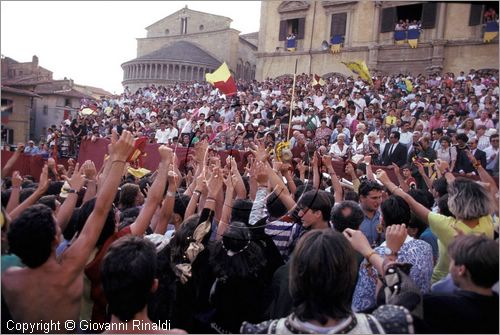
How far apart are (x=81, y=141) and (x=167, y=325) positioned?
13.0 metres

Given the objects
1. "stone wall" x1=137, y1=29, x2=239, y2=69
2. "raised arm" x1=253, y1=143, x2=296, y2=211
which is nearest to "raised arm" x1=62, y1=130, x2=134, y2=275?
"raised arm" x1=253, y1=143, x2=296, y2=211

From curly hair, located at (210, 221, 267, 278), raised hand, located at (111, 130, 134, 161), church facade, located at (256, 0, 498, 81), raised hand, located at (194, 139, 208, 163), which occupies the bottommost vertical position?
curly hair, located at (210, 221, 267, 278)

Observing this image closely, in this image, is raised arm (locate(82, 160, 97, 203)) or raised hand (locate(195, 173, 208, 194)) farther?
raised arm (locate(82, 160, 97, 203))

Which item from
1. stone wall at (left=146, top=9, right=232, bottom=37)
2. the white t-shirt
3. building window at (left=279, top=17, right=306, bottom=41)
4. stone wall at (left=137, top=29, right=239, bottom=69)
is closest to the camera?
the white t-shirt

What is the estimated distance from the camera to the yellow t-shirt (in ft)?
9.69

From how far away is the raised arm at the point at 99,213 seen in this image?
2.65 m

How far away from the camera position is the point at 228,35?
1699 inches

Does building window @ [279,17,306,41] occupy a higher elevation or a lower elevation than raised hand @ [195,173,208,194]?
higher

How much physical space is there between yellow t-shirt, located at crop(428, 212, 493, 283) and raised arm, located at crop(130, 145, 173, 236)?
196cm

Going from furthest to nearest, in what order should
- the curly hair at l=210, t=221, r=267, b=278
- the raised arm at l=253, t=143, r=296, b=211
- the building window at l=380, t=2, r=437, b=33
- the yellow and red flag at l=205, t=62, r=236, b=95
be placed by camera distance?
the building window at l=380, t=2, r=437, b=33 < the yellow and red flag at l=205, t=62, r=236, b=95 < the raised arm at l=253, t=143, r=296, b=211 < the curly hair at l=210, t=221, r=267, b=278

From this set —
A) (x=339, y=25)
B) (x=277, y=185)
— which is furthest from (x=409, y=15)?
(x=277, y=185)

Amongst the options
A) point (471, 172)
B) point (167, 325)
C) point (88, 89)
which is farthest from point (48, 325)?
point (88, 89)

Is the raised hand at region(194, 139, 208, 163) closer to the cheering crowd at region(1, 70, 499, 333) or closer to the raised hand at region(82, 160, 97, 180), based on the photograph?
the cheering crowd at region(1, 70, 499, 333)

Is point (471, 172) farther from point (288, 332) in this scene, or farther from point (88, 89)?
point (88, 89)
